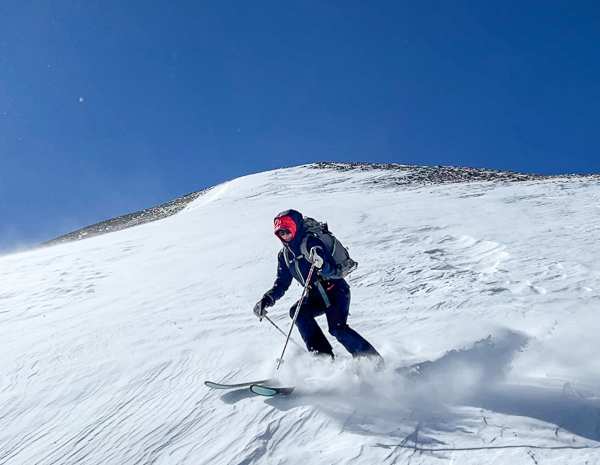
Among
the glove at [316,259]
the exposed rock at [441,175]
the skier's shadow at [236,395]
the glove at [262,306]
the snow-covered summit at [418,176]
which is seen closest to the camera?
the skier's shadow at [236,395]

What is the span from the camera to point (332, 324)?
4.68 meters

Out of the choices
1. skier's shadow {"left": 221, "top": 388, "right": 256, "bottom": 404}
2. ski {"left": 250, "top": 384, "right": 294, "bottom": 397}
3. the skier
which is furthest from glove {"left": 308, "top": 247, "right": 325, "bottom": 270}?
skier's shadow {"left": 221, "top": 388, "right": 256, "bottom": 404}

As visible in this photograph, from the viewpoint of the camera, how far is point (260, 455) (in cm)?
342

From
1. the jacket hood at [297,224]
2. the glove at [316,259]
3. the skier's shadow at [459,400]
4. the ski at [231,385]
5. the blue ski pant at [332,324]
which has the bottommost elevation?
the skier's shadow at [459,400]

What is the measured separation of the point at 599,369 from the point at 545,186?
17079 millimetres

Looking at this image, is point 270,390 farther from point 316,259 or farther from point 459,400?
point 459,400

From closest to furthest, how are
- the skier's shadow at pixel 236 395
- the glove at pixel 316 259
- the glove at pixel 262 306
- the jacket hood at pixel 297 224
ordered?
the skier's shadow at pixel 236 395
the glove at pixel 316 259
the jacket hood at pixel 297 224
the glove at pixel 262 306

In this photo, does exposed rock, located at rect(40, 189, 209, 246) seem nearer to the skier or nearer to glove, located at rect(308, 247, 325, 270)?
the skier

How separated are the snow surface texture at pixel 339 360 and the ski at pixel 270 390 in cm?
8

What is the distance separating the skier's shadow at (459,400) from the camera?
11.1 ft

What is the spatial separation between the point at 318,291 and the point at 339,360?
0.75 metres

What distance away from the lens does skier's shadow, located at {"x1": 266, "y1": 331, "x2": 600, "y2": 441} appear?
340 centimetres

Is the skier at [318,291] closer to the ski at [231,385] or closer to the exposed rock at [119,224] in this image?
the ski at [231,385]

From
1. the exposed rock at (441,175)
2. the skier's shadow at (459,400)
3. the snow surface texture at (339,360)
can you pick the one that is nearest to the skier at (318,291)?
the snow surface texture at (339,360)
